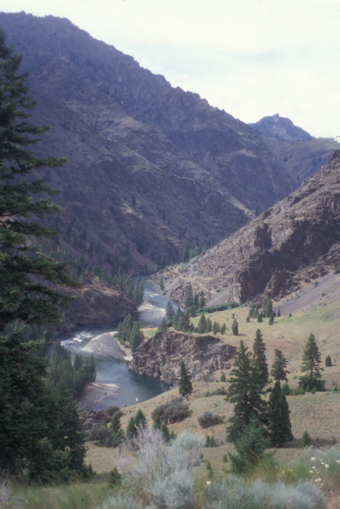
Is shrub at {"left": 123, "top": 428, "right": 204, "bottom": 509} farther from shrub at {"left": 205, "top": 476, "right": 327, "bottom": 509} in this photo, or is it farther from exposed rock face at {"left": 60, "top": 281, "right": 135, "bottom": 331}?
exposed rock face at {"left": 60, "top": 281, "right": 135, "bottom": 331}

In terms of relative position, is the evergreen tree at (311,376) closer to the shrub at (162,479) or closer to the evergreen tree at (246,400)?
the evergreen tree at (246,400)

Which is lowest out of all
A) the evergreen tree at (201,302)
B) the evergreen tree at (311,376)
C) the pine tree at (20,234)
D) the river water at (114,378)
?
the river water at (114,378)

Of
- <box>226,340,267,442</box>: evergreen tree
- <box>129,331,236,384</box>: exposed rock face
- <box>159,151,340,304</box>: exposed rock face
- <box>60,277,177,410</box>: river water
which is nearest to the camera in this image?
<box>226,340,267,442</box>: evergreen tree

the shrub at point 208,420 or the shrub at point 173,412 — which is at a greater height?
the shrub at point 208,420

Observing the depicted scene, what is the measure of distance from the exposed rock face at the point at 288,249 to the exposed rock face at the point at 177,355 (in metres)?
48.1

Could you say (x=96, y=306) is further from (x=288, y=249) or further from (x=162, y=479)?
(x=162, y=479)

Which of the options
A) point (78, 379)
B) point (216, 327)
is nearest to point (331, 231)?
point (216, 327)

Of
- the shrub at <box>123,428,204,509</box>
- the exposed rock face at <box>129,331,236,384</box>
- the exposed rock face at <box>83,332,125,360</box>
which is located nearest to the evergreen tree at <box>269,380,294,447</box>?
the shrub at <box>123,428,204,509</box>

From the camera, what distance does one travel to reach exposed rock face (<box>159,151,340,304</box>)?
123 metres

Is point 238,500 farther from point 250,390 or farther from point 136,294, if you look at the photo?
point 136,294

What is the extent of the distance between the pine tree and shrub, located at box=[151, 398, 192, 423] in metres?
38.9

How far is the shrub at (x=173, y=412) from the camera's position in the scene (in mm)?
48234

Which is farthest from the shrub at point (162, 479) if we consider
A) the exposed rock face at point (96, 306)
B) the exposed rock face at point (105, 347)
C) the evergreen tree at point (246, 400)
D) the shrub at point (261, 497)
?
the exposed rock face at point (96, 306)

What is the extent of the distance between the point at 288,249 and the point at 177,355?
6654cm
